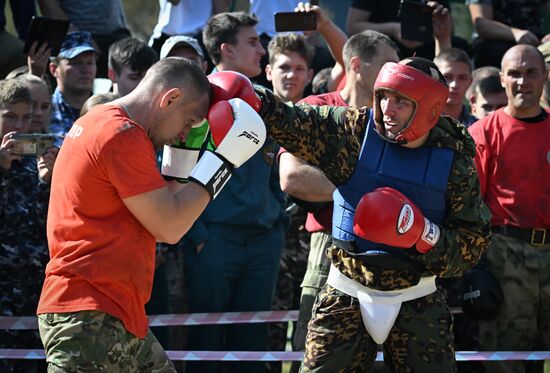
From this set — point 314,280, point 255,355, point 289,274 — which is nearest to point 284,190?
point 314,280

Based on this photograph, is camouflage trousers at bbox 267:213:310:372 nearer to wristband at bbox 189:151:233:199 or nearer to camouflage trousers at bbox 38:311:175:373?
wristband at bbox 189:151:233:199

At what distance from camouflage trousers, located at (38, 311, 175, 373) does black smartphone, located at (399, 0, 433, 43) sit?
463 cm

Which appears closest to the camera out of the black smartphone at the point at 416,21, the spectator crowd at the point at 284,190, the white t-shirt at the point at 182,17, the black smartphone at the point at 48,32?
the spectator crowd at the point at 284,190

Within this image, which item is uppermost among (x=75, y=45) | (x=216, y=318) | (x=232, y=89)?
(x=232, y=89)

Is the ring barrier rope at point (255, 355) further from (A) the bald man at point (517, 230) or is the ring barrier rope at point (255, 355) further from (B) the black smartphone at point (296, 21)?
(B) the black smartphone at point (296, 21)

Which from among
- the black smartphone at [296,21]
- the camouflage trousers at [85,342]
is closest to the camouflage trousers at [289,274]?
the black smartphone at [296,21]

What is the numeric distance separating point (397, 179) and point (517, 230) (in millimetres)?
2133

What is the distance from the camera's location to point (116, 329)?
4789 millimetres

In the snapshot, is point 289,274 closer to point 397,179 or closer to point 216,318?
point 216,318

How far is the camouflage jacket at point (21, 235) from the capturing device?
21.8 feet

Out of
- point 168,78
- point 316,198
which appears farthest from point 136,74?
point 168,78

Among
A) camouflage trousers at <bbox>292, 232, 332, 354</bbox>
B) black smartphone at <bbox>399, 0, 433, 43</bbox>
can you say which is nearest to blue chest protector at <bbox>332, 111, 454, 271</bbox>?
camouflage trousers at <bbox>292, 232, 332, 354</bbox>

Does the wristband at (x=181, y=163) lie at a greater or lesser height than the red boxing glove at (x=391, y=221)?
greater

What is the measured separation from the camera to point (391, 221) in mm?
5102
